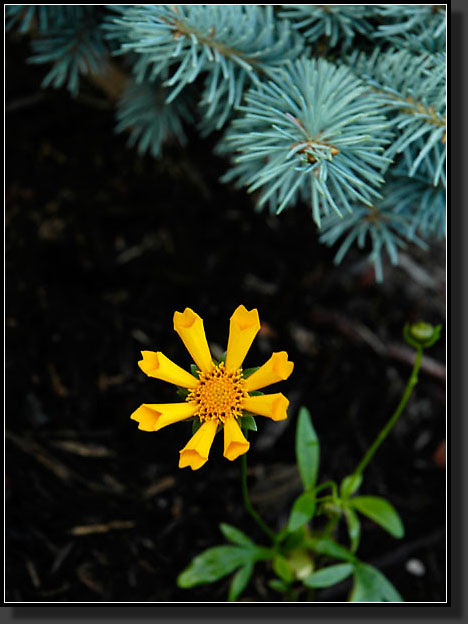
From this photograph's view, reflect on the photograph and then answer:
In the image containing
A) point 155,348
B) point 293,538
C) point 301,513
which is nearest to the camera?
point 301,513

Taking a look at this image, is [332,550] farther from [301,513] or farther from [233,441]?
[233,441]

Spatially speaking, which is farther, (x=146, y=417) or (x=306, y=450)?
(x=306, y=450)

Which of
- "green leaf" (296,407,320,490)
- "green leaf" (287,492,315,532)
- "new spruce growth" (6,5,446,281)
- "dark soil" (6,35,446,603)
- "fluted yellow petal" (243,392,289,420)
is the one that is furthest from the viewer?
"dark soil" (6,35,446,603)

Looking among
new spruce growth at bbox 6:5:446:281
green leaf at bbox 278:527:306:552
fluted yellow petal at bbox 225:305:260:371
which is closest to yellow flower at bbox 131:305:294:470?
fluted yellow petal at bbox 225:305:260:371

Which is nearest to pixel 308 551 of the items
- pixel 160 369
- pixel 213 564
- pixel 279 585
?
pixel 279 585

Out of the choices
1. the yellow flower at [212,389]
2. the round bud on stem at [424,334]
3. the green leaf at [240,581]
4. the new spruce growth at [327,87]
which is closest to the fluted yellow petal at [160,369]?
the yellow flower at [212,389]

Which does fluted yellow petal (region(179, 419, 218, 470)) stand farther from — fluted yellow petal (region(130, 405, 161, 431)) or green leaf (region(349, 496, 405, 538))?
green leaf (region(349, 496, 405, 538))
